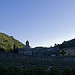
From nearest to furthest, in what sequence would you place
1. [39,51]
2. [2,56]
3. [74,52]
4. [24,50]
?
[2,56] < [39,51] < [24,50] < [74,52]

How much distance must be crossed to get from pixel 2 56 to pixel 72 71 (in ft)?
40.3

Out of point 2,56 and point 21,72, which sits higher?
point 2,56

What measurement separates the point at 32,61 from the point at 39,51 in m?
17.1

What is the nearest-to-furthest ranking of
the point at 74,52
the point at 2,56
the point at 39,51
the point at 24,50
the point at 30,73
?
A: the point at 30,73 < the point at 2,56 < the point at 39,51 < the point at 24,50 < the point at 74,52

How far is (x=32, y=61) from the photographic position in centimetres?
1658

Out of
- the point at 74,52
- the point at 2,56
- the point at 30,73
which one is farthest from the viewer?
the point at 74,52

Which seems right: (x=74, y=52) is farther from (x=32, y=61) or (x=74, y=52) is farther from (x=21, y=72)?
(x=21, y=72)

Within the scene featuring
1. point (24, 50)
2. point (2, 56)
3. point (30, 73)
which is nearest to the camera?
point (30, 73)

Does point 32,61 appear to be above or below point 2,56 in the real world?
below

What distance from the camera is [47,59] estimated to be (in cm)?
1662

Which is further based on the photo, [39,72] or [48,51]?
[48,51]

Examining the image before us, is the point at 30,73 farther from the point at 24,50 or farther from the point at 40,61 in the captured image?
the point at 24,50

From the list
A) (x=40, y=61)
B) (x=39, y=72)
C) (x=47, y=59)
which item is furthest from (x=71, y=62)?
(x=39, y=72)

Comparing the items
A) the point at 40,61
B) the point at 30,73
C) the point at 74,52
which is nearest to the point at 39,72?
the point at 30,73
